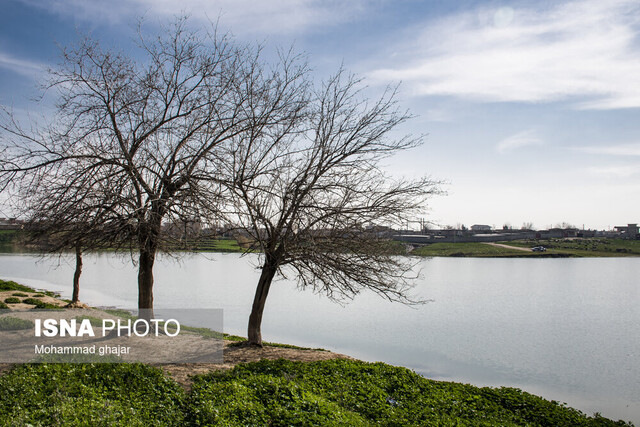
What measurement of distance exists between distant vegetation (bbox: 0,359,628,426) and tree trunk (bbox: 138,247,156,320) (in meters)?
5.55

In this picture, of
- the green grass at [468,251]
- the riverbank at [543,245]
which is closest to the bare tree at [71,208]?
the riverbank at [543,245]

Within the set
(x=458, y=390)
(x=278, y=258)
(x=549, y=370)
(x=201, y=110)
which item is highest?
(x=201, y=110)

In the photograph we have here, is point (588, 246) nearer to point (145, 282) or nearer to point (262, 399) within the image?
point (145, 282)

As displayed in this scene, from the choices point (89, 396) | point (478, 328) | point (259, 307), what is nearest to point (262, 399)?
point (89, 396)

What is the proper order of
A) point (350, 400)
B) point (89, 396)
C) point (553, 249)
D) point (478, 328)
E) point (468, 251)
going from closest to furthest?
point (89, 396)
point (350, 400)
point (478, 328)
point (468, 251)
point (553, 249)

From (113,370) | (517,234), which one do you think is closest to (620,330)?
(113,370)

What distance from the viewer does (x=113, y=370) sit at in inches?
336

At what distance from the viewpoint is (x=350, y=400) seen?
8602 mm

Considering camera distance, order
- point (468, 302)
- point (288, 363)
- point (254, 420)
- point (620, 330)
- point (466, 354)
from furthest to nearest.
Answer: point (468, 302) → point (620, 330) → point (466, 354) → point (288, 363) → point (254, 420)

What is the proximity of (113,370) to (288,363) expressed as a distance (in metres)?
3.63

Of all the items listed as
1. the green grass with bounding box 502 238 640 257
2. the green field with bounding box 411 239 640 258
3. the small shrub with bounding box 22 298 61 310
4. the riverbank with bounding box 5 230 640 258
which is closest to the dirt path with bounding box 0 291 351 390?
the small shrub with bounding box 22 298 61 310

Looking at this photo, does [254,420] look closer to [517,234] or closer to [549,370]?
[549,370]

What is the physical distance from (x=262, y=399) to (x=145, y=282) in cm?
768

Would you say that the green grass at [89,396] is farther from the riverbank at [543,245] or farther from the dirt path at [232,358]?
the riverbank at [543,245]
